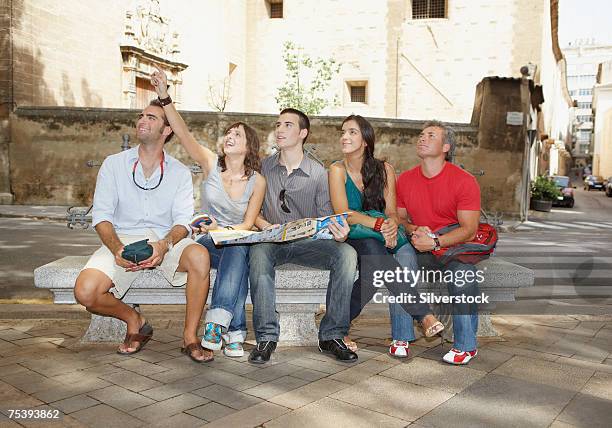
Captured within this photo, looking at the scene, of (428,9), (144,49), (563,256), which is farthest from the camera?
(428,9)

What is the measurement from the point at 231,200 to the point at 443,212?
4.81 feet

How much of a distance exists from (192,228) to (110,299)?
27.2 inches

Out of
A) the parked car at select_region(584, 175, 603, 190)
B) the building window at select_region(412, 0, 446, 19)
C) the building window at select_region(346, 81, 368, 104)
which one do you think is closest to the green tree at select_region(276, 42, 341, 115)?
the building window at select_region(346, 81, 368, 104)

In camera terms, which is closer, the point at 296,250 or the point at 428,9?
the point at 296,250

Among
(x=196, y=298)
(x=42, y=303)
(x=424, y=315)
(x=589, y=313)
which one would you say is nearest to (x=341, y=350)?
(x=424, y=315)

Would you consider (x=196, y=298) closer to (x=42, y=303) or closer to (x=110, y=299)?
(x=110, y=299)

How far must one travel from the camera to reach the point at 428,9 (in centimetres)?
2853

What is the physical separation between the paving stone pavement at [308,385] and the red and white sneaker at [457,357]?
6 centimetres

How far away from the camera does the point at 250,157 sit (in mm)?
4223

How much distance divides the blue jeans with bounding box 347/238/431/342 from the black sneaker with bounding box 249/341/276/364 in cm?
66

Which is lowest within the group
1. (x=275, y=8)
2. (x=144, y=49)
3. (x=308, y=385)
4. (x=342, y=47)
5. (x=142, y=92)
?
(x=308, y=385)

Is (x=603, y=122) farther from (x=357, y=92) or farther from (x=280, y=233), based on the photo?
(x=280, y=233)

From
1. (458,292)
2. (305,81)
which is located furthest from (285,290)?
(305,81)

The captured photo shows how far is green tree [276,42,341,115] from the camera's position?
88.9 feet
